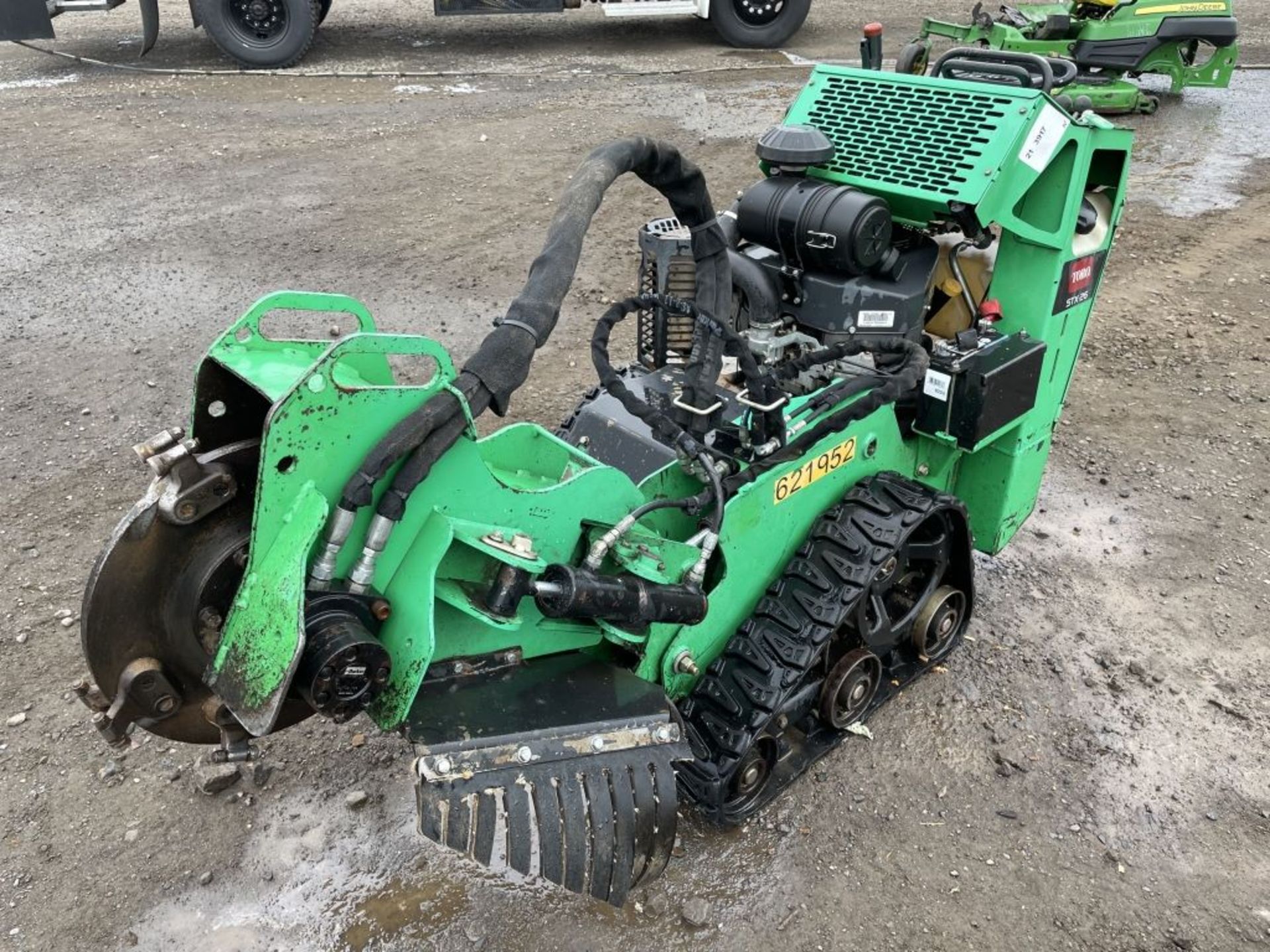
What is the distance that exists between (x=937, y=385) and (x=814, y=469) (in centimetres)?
53

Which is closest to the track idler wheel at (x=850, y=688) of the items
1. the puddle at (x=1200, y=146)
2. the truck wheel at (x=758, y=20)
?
the puddle at (x=1200, y=146)

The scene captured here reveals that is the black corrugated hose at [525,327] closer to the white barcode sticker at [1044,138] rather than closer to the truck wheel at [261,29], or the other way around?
the white barcode sticker at [1044,138]

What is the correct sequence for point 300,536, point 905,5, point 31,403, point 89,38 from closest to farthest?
point 300,536
point 31,403
point 89,38
point 905,5

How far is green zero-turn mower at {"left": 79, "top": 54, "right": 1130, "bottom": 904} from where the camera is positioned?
2055mm

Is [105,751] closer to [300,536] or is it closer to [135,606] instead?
[135,606]

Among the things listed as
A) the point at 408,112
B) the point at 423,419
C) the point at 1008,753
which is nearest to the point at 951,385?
the point at 1008,753

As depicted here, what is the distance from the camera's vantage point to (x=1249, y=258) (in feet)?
23.2

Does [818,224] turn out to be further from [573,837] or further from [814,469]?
[573,837]

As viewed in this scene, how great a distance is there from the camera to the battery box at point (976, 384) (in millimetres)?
3205

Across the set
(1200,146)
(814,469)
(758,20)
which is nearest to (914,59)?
(814,469)

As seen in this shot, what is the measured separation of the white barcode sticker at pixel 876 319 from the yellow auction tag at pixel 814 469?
40 cm

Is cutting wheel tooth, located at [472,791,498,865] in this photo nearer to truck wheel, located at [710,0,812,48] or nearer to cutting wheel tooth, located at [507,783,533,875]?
cutting wheel tooth, located at [507,783,533,875]

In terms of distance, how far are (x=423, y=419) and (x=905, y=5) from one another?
566 inches

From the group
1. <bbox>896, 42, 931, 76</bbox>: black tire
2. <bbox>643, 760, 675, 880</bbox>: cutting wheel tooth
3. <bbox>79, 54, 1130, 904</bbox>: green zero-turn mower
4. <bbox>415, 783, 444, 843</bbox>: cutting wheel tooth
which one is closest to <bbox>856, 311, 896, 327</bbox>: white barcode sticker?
<bbox>79, 54, 1130, 904</bbox>: green zero-turn mower
